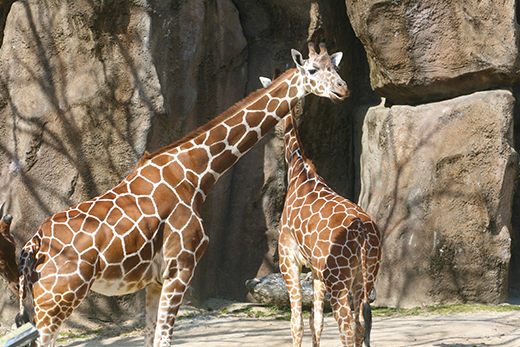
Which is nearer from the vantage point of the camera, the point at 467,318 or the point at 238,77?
the point at 467,318

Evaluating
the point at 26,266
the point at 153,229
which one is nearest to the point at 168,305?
the point at 153,229

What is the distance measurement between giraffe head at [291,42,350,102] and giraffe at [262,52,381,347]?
99 centimetres

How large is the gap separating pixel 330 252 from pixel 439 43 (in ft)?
Answer: 12.7

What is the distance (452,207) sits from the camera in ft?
22.3

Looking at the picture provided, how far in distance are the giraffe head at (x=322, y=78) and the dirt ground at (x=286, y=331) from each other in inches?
98.1

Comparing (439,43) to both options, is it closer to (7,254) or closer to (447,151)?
(447,151)

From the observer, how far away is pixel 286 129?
569 centimetres

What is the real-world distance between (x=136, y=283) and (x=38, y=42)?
361 cm

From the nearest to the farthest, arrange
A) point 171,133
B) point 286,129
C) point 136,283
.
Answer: point 136,283
point 286,129
point 171,133

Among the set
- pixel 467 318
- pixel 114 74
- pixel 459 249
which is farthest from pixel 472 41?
pixel 114 74

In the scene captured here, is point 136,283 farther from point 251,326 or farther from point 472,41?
point 472,41

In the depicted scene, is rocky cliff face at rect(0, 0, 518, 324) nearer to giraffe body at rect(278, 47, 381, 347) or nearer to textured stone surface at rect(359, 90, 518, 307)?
textured stone surface at rect(359, 90, 518, 307)

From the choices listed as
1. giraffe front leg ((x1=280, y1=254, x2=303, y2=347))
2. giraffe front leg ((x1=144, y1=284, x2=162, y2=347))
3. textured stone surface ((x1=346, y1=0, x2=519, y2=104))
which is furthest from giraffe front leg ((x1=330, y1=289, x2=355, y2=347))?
textured stone surface ((x1=346, y1=0, x2=519, y2=104))

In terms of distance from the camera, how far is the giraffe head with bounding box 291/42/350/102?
4.27m
